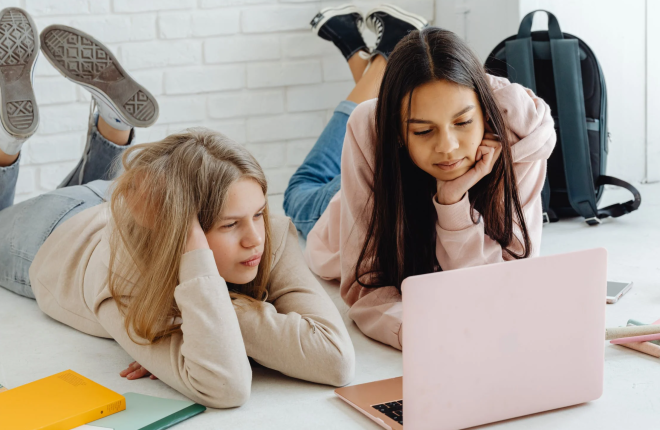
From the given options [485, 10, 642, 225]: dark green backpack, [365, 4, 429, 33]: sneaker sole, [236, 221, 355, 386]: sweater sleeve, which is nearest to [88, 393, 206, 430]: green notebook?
[236, 221, 355, 386]: sweater sleeve

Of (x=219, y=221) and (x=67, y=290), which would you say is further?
Answer: (x=67, y=290)

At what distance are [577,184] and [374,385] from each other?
1.19 metres

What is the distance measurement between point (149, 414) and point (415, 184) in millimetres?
607

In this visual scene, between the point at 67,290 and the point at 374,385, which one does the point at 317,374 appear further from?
the point at 67,290

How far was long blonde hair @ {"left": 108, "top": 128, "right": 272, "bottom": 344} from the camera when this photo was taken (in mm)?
1073

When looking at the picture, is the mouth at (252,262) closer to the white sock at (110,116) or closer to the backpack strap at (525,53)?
the white sock at (110,116)

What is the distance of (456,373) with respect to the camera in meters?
0.88

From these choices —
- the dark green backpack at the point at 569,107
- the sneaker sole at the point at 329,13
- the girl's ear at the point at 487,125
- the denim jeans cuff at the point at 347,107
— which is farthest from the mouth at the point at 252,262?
the sneaker sole at the point at 329,13

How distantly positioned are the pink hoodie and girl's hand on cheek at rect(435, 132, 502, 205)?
0.06ft

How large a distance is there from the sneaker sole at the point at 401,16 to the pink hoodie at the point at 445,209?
2.95 feet

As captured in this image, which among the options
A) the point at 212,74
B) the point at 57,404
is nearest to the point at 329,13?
the point at 212,74

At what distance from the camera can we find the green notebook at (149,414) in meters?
1.01

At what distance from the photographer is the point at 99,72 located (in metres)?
1.79

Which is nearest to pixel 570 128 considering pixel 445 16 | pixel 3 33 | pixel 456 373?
pixel 445 16
